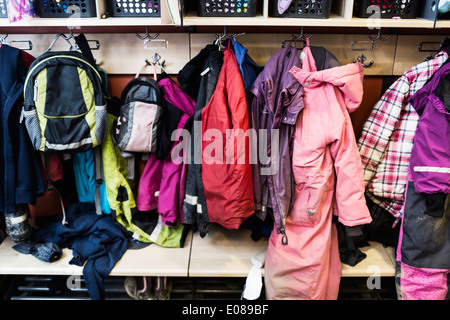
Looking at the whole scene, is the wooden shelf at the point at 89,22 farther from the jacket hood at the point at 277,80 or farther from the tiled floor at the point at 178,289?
the tiled floor at the point at 178,289

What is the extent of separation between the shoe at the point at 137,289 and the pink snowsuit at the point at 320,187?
0.67m

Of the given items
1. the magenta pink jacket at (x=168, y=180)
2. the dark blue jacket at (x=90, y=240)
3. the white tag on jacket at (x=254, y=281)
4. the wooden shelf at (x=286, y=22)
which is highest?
the wooden shelf at (x=286, y=22)

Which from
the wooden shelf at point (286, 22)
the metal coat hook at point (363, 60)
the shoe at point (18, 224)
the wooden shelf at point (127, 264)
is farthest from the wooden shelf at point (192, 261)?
the wooden shelf at point (286, 22)

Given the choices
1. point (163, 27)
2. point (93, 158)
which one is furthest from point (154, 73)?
point (93, 158)

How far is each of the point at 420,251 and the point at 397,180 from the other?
0.32m

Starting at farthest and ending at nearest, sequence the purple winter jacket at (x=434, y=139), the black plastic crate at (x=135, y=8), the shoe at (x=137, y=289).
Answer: the shoe at (x=137, y=289) → the black plastic crate at (x=135, y=8) → the purple winter jacket at (x=434, y=139)

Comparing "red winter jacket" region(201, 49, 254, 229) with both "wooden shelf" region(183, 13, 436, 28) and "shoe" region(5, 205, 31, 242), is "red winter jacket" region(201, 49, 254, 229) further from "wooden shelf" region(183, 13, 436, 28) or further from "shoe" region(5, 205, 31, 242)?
"shoe" region(5, 205, 31, 242)

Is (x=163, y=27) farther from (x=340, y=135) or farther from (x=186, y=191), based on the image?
(x=340, y=135)

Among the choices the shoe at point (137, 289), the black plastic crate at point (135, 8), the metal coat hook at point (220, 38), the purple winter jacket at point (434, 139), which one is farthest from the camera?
the shoe at point (137, 289)

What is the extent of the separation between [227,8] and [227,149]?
23.0 inches

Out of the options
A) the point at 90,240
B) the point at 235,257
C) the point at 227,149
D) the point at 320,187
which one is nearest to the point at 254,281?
the point at 235,257

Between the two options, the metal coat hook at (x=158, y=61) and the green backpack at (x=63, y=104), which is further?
the metal coat hook at (x=158, y=61)

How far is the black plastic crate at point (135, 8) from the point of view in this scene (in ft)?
5.35

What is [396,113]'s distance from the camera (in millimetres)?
1706
